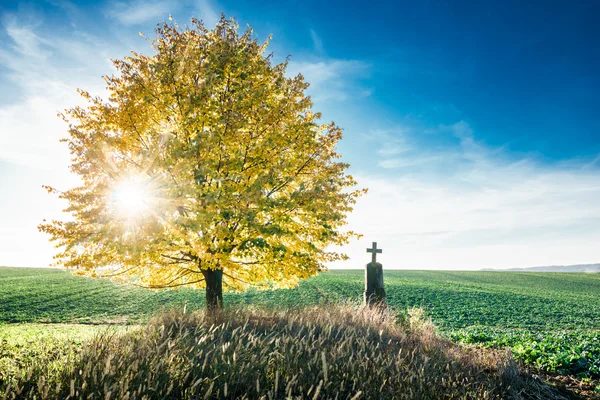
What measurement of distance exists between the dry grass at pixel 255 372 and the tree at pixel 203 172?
7.38 feet

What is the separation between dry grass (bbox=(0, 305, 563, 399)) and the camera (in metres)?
3.69

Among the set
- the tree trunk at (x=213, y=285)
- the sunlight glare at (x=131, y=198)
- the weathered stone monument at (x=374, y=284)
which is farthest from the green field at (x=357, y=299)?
the sunlight glare at (x=131, y=198)

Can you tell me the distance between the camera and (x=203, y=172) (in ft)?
28.1

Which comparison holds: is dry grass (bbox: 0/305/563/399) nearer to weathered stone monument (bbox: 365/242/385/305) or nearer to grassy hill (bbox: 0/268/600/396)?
weathered stone monument (bbox: 365/242/385/305)

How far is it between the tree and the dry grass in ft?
7.38

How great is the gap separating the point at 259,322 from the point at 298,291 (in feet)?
74.4

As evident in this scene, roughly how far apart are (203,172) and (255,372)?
18.1 feet

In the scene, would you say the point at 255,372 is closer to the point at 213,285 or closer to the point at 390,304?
the point at 213,285

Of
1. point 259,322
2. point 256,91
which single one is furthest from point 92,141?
point 259,322

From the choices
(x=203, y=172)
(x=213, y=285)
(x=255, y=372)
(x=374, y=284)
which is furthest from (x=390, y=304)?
(x=255, y=372)

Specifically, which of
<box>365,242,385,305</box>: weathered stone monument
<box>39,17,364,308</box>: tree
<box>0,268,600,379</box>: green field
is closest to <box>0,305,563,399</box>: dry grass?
<box>39,17,364,308</box>: tree

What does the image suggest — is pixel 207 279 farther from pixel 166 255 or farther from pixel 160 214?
pixel 160 214

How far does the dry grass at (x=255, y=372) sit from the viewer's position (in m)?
3.69

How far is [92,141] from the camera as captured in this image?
29.0 feet
